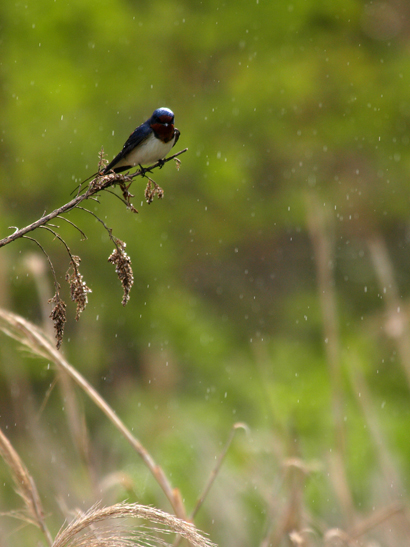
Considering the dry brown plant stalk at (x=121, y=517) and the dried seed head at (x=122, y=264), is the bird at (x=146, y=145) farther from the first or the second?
the dry brown plant stalk at (x=121, y=517)

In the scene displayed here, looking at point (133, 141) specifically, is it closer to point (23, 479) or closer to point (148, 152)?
point (148, 152)

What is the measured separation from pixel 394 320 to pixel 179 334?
461 cm

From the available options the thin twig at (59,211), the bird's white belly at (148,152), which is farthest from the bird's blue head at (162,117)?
the thin twig at (59,211)

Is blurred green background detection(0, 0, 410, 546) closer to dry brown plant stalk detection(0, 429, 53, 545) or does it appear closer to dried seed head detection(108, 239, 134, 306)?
dry brown plant stalk detection(0, 429, 53, 545)

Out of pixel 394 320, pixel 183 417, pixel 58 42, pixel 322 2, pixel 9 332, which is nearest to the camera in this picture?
pixel 9 332

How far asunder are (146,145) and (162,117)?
0.21m

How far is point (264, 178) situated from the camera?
8.28 m

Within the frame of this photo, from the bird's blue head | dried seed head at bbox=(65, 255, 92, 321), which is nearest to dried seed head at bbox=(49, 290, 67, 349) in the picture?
dried seed head at bbox=(65, 255, 92, 321)

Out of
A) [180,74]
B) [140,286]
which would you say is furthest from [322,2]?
[140,286]

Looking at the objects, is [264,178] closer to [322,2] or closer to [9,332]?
[322,2]

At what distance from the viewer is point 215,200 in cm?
750

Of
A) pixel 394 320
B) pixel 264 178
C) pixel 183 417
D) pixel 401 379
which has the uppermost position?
pixel 264 178

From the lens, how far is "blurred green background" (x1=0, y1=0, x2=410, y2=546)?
6.09 m

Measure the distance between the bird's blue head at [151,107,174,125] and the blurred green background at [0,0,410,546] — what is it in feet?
11.3
